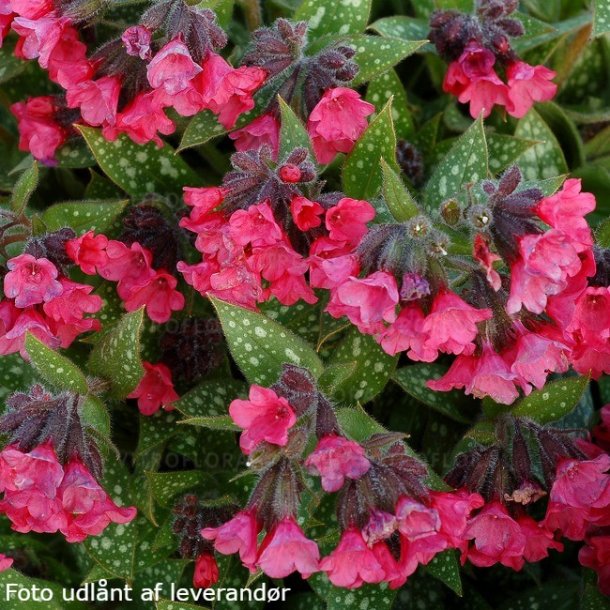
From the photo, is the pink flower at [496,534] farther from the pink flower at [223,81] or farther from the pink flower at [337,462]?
the pink flower at [223,81]

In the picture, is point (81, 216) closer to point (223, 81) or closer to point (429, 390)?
point (223, 81)

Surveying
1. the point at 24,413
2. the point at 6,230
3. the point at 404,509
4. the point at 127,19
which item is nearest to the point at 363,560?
the point at 404,509

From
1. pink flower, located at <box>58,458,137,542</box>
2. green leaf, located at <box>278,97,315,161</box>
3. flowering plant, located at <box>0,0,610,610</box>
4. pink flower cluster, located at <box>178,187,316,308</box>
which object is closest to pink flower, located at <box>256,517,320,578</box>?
flowering plant, located at <box>0,0,610,610</box>

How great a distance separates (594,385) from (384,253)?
102 centimetres

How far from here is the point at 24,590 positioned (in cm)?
188

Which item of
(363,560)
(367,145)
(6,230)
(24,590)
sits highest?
(367,145)

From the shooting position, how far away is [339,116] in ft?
5.72

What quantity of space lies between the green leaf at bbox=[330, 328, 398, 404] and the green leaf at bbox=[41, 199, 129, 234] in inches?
22.4

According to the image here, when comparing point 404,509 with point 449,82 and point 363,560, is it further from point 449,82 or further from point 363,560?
point 449,82

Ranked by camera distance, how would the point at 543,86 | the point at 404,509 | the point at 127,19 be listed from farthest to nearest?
the point at 127,19 → the point at 543,86 → the point at 404,509

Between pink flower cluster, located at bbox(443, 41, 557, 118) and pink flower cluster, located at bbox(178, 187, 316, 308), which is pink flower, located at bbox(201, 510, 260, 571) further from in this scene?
pink flower cluster, located at bbox(443, 41, 557, 118)

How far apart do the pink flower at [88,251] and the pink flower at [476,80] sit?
864 mm

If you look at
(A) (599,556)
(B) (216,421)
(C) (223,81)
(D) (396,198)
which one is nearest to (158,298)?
(B) (216,421)

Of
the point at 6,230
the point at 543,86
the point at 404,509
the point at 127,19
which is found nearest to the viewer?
the point at 404,509
